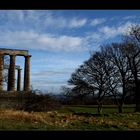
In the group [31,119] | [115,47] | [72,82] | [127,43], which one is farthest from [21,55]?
[31,119]

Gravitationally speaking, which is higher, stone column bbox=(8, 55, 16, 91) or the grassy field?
stone column bbox=(8, 55, 16, 91)

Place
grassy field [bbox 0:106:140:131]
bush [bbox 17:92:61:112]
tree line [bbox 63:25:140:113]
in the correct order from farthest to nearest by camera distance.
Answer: tree line [bbox 63:25:140:113] < bush [bbox 17:92:61:112] < grassy field [bbox 0:106:140:131]

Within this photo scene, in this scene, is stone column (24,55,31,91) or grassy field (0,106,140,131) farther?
stone column (24,55,31,91)

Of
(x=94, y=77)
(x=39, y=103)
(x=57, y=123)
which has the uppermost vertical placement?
(x=94, y=77)

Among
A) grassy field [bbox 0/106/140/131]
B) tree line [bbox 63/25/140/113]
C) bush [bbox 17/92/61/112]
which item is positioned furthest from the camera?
tree line [bbox 63/25/140/113]

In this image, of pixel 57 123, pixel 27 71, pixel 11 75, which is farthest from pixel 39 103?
pixel 27 71

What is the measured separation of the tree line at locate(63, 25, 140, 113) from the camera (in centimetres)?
4856

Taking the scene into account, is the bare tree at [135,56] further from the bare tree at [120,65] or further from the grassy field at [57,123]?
the grassy field at [57,123]

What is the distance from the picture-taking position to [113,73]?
5447 cm

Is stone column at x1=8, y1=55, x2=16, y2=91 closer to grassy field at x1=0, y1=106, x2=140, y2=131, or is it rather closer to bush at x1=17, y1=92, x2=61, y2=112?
bush at x1=17, y1=92, x2=61, y2=112

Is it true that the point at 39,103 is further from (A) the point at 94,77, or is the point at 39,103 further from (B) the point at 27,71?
(B) the point at 27,71

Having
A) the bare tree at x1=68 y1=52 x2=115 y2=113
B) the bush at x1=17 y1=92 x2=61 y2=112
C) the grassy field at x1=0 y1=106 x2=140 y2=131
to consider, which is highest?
the bare tree at x1=68 y1=52 x2=115 y2=113

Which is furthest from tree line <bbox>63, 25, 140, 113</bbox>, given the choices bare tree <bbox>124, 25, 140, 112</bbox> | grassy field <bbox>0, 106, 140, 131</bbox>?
grassy field <bbox>0, 106, 140, 131</bbox>

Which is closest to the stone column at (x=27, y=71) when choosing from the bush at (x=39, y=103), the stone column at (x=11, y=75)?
the stone column at (x=11, y=75)
